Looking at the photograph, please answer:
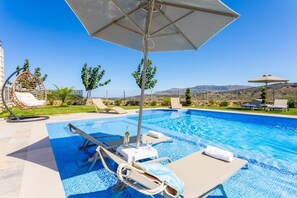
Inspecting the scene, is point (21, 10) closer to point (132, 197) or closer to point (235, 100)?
point (132, 197)

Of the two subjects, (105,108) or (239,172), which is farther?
(105,108)

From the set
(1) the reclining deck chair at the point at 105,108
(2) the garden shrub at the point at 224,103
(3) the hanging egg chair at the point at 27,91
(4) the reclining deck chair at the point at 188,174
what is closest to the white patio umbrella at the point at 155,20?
(4) the reclining deck chair at the point at 188,174

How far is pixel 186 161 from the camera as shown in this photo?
292 centimetres

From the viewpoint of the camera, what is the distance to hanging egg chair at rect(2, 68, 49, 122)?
7.79 metres

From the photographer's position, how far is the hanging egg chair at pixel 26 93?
7789 mm

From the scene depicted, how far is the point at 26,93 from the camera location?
9.09 m

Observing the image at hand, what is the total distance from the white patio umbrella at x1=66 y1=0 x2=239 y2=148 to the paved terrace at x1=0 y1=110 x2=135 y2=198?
1.66m

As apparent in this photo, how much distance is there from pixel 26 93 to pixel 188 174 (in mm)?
9896

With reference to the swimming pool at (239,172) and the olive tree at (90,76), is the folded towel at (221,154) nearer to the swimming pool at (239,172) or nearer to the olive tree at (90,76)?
the swimming pool at (239,172)

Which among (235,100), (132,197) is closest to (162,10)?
(132,197)

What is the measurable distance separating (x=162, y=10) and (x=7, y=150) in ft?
16.1

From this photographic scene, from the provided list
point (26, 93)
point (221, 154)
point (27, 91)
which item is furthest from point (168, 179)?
point (27, 91)

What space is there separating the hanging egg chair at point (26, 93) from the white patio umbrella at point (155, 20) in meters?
5.76

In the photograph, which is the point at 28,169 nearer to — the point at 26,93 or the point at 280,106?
the point at 26,93
